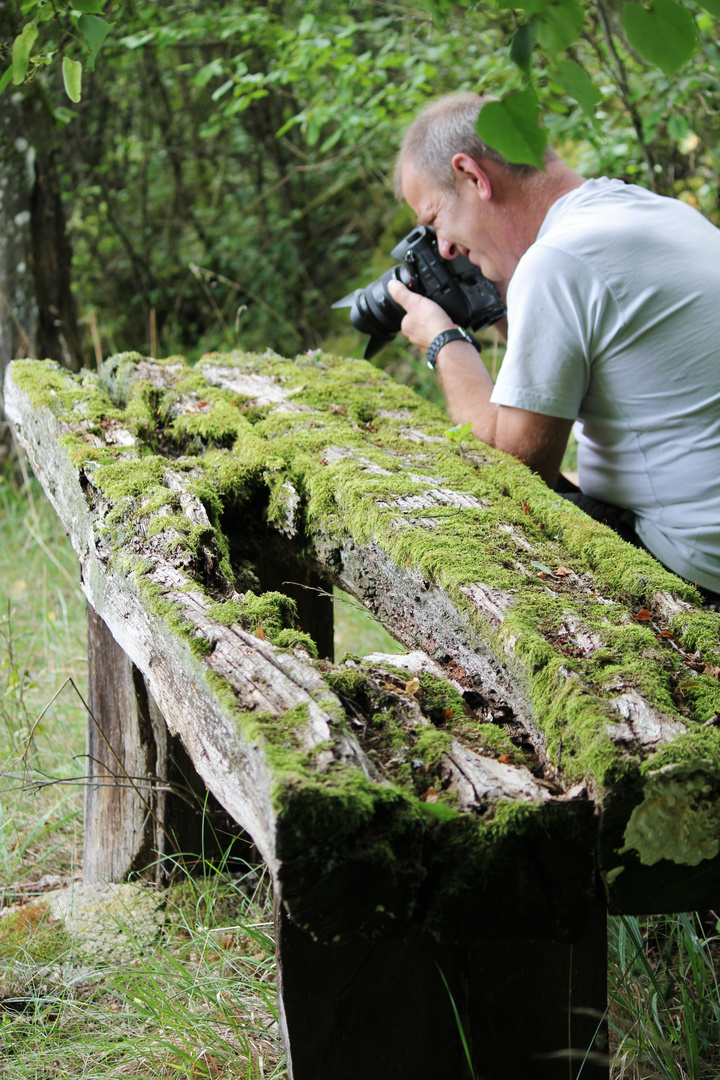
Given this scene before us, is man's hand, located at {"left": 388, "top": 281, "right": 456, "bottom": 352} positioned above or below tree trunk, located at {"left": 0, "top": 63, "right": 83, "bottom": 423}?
below

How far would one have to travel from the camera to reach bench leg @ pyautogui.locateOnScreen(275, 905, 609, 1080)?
1.09 meters

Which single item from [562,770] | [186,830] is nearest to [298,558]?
[186,830]

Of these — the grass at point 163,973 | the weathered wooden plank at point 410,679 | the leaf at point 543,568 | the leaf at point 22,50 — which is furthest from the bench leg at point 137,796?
the leaf at point 22,50

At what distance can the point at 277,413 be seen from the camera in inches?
84.9

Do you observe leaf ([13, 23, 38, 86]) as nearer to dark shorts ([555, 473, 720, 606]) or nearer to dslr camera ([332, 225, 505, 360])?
dslr camera ([332, 225, 505, 360])

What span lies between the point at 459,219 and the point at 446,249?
0.32 feet

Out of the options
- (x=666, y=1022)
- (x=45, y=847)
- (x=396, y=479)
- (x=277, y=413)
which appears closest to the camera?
(x=666, y=1022)

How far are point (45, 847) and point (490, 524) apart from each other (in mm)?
1626

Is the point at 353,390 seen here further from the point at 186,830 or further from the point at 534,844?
the point at 534,844

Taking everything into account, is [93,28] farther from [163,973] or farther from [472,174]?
[163,973]

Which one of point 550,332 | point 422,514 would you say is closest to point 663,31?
point 422,514

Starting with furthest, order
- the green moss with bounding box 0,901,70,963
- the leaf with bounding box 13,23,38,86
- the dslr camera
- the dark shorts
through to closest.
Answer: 1. the dslr camera
2. the dark shorts
3. the green moss with bounding box 0,901,70,963
4. the leaf with bounding box 13,23,38,86

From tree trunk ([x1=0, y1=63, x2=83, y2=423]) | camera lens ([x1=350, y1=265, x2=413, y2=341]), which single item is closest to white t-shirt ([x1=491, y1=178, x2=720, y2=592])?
camera lens ([x1=350, y1=265, x2=413, y2=341])

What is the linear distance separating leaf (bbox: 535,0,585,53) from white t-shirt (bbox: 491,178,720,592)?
44.8 inches
